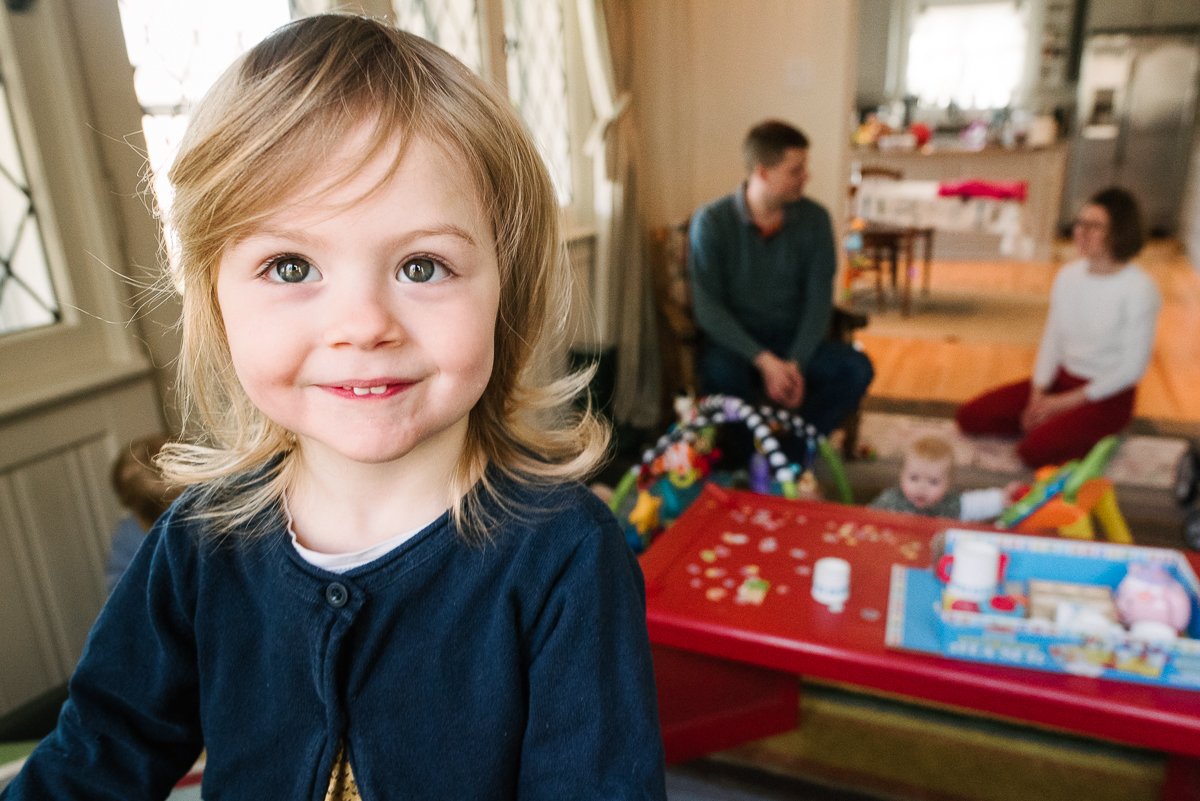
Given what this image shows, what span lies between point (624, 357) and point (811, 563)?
6.04 feet

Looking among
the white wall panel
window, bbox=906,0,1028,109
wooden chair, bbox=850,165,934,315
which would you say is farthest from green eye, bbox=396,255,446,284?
window, bbox=906,0,1028,109

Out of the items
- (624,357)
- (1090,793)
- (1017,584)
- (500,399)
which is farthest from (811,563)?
(624,357)

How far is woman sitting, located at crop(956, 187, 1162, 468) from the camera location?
2.70 meters

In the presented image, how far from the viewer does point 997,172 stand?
237 inches

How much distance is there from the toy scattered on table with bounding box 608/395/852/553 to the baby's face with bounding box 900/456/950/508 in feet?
→ 0.56

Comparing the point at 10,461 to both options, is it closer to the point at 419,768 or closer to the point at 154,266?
the point at 154,266

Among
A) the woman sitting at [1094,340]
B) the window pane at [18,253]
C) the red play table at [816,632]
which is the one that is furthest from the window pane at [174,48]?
the woman sitting at [1094,340]

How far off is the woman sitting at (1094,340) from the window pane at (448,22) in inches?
76.8

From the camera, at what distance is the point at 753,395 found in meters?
2.74

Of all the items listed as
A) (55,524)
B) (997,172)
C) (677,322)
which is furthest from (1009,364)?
(55,524)

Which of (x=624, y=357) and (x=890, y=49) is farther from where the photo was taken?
→ (x=890, y=49)

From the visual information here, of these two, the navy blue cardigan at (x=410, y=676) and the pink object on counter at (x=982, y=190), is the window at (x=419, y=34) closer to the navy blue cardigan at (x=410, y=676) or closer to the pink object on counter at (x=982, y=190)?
the navy blue cardigan at (x=410, y=676)

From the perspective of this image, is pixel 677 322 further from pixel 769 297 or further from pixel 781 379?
pixel 781 379

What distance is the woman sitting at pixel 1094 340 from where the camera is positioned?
8.86 feet
